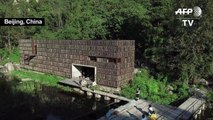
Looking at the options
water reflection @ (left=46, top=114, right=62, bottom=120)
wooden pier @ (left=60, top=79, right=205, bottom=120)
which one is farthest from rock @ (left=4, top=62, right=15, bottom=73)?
wooden pier @ (left=60, top=79, right=205, bottom=120)

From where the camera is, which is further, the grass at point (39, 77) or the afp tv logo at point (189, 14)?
the grass at point (39, 77)

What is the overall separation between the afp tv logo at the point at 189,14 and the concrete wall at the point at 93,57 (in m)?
6.74

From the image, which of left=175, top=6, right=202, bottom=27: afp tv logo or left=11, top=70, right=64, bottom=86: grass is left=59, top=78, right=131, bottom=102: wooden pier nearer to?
left=11, top=70, right=64, bottom=86: grass

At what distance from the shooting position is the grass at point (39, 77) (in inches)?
1512

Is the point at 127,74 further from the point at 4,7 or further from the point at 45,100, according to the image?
the point at 4,7

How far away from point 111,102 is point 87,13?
1158 inches

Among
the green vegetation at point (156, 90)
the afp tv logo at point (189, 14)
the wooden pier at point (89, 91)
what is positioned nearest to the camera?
the green vegetation at point (156, 90)

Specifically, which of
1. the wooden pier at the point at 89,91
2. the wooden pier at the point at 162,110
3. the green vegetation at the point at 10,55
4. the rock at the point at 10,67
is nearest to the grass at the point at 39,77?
the rock at the point at 10,67

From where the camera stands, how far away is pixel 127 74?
33844 millimetres

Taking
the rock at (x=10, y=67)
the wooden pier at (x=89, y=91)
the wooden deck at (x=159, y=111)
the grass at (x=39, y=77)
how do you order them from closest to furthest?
the wooden deck at (x=159, y=111), the wooden pier at (x=89, y=91), the grass at (x=39, y=77), the rock at (x=10, y=67)

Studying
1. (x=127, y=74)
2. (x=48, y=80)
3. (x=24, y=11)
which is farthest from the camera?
(x=24, y=11)

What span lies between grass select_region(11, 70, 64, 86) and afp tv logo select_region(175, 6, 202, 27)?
1811 cm

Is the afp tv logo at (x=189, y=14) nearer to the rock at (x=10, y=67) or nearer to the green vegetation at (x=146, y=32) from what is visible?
the green vegetation at (x=146, y=32)

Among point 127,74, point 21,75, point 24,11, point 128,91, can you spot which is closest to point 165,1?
point 127,74
